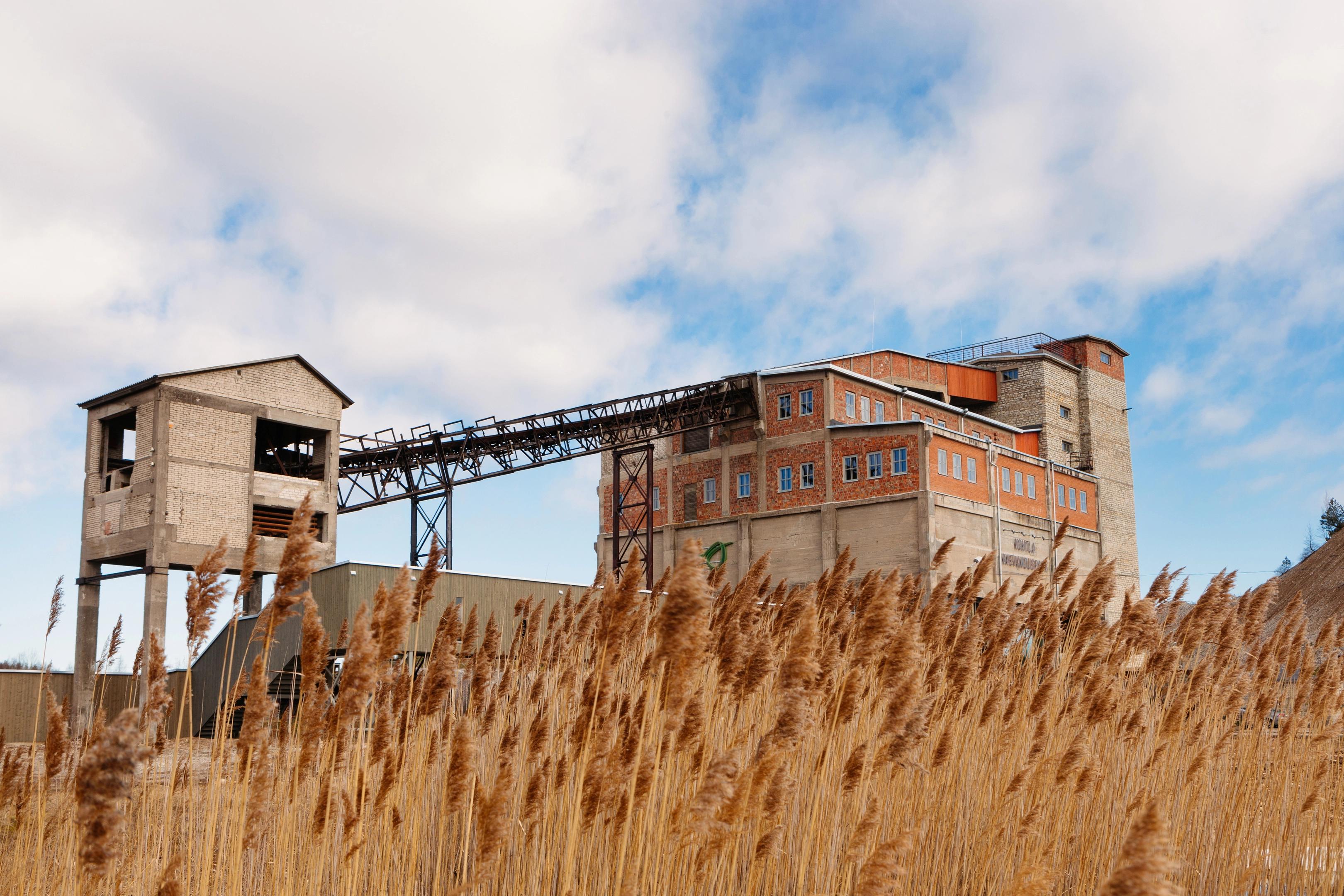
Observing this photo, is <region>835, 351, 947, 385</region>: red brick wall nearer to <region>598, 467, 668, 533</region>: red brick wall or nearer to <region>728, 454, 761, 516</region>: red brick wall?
<region>728, 454, 761, 516</region>: red brick wall

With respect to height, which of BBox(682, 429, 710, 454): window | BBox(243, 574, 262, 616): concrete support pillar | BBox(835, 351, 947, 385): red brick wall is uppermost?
BBox(835, 351, 947, 385): red brick wall

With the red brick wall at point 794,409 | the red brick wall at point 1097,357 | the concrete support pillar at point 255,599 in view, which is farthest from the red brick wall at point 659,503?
the red brick wall at point 1097,357

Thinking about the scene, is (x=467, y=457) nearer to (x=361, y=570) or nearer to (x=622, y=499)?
(x=622, y=499)

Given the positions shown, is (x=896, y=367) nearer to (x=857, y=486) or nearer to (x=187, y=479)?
(x=857, y=486)

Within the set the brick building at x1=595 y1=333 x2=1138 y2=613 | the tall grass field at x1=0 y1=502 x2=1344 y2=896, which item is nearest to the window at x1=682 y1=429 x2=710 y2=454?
the brick building at x1=595 y1=333 x2=1138 y2=613

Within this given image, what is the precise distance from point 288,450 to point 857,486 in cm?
1702

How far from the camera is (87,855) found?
5.97 feet

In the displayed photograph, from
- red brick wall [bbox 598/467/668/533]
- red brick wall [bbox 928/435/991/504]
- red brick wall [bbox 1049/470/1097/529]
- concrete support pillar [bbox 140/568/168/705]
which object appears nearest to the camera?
concrete support pillar [bbox 140/568/168/705]

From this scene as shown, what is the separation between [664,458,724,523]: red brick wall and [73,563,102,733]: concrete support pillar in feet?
67.9

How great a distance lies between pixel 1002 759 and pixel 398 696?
273 cm

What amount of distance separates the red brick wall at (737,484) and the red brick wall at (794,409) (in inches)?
46.6

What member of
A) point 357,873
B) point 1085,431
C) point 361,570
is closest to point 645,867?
point 357,873

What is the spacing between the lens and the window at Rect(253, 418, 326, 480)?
1986 cm

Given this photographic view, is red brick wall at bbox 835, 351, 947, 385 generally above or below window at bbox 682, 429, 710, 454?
above
